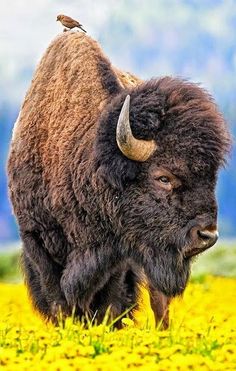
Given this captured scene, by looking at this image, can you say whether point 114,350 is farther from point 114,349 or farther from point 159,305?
point 159,305

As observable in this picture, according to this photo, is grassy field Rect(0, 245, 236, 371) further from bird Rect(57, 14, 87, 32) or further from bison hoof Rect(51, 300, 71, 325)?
bird Rect(57, 14, 87, 32)

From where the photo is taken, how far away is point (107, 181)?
341 inches

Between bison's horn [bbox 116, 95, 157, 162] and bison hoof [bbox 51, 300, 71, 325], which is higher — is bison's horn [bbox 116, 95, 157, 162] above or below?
above

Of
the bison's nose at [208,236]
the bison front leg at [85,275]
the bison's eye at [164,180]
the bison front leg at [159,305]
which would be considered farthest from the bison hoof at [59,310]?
the bison's nose at [208,236]

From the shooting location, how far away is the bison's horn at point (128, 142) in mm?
8336

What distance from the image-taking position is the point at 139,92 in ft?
28.8

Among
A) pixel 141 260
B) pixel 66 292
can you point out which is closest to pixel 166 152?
pixel 141 260

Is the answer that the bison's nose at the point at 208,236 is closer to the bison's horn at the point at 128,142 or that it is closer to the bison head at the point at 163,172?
the bison head at the point at 163,172

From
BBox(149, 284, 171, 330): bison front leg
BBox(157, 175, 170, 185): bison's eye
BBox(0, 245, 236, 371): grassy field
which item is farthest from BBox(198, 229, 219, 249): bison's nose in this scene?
BBox(149, 284, 171, 330): bison front leg

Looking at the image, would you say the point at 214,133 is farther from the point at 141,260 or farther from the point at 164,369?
the point at 164,369

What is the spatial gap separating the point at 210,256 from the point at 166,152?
15.2 metres

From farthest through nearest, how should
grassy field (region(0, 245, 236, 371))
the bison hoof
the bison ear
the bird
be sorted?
the bird, the bison hoof, the bison ear, grassy field (region(0, 245, 236, 371))

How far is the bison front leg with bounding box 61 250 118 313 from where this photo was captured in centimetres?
896

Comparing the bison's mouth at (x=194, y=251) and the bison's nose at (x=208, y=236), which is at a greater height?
the bison's nose at (x=208, y=236)
